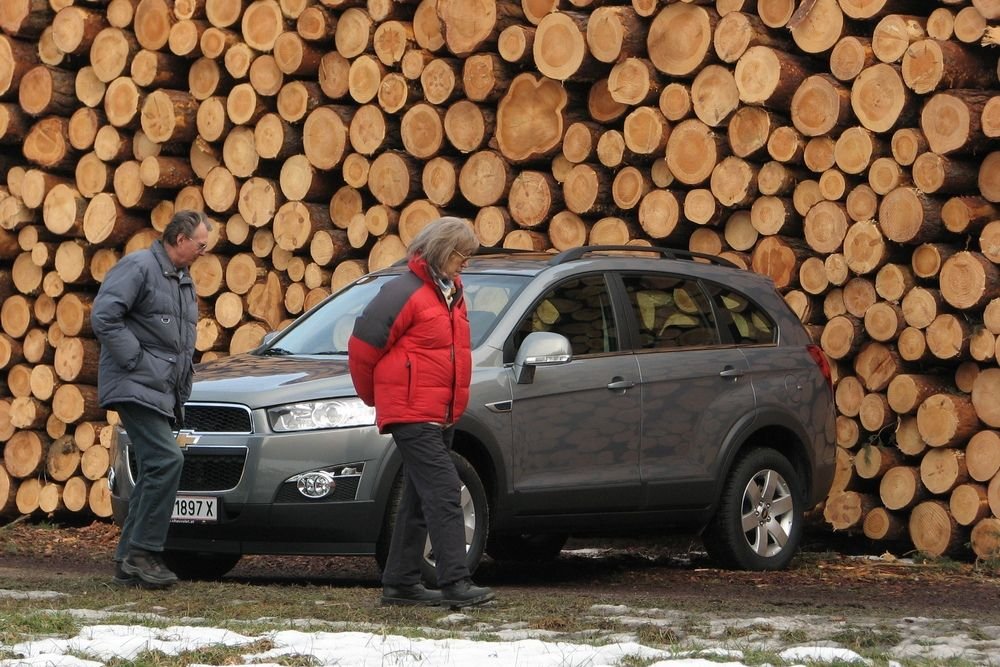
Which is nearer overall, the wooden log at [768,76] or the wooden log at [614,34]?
the wooden log at [768,76]

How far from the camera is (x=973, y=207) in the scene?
34.9 feet

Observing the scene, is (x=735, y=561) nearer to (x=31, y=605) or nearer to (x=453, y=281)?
(x=453, y=281)

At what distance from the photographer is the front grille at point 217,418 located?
8609 millimetres

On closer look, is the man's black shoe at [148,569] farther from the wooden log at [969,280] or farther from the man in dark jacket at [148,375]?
the wooden log at [969,280]

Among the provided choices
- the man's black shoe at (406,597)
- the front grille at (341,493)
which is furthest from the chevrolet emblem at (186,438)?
the man's black shoe at (406,597)

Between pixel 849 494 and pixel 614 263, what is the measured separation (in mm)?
2644

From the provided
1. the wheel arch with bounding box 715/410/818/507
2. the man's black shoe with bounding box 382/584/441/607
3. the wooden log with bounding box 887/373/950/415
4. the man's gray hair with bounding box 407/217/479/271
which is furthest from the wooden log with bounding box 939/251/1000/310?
the man's black shoe with bounding box 382/584/441/607

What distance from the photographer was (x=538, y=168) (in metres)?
12.4

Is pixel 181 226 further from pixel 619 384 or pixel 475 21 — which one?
pixel 475 21

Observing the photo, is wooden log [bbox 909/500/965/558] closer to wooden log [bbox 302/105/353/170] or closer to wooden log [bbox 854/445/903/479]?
wooden log [bbox 854/445/903/479]

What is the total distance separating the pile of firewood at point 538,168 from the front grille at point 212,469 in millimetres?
4025

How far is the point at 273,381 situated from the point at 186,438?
Result: 505 millimetres

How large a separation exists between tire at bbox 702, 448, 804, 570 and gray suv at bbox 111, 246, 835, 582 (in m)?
0.01

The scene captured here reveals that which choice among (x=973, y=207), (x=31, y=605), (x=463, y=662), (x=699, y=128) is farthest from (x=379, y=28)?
(x=463, y=662)
